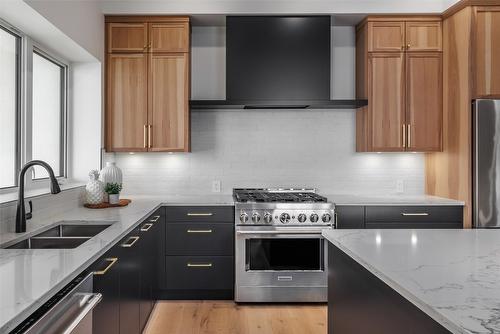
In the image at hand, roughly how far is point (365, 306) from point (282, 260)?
78.1 inches

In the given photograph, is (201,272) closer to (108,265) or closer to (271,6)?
(108,265)

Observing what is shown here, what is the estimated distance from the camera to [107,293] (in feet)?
6.64

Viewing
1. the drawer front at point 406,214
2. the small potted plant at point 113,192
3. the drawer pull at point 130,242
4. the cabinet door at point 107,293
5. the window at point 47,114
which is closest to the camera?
the cabinet door at point 107,293

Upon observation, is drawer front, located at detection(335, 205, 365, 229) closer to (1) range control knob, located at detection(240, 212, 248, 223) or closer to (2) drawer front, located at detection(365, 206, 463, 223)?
(2) drawer front, located at detection(365, 206, 463, 223)

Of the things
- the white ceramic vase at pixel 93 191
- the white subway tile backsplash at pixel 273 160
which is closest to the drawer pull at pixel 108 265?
the white ceramic vase at pixel 93 191

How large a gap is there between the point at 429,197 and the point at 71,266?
135 inches

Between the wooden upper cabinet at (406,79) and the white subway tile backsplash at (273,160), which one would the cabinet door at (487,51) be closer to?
the wooden upper cabinet at (406,79)

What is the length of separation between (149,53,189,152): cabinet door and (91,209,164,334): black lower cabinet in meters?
0.75

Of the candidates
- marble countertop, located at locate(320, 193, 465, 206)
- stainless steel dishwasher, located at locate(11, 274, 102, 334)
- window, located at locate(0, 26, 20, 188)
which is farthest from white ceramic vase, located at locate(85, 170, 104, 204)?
marble countertop, located at locate(320, 193, 465, 206)

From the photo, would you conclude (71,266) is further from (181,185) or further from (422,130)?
(422,130)

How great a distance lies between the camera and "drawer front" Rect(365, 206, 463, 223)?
3.71 metres

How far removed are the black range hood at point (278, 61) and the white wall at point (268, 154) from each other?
39 cm

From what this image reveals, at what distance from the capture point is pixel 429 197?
13.5 ft

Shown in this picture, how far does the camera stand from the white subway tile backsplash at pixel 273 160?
429 centimetres
